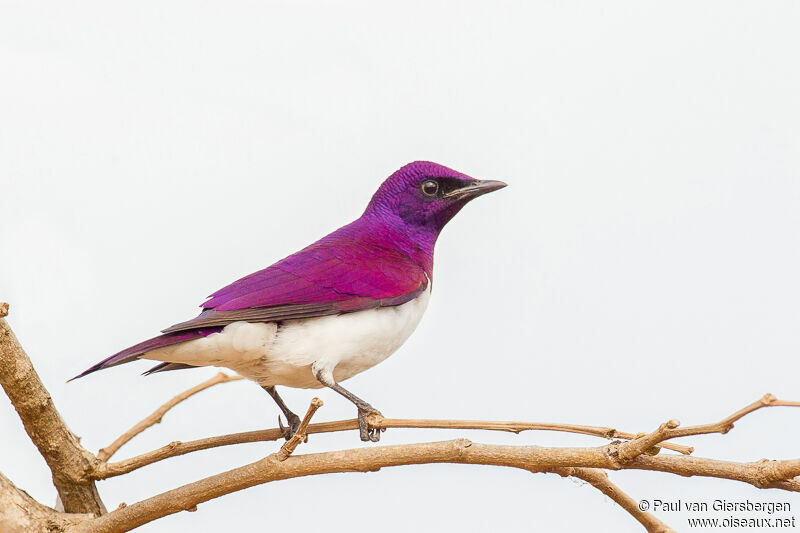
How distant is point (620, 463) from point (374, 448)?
78 cm

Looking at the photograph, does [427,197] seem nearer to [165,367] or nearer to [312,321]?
[312,321]

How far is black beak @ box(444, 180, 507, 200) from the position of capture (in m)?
4.83

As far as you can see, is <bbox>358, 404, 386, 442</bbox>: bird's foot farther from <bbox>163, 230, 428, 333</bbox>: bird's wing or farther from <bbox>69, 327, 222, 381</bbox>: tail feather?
<bbox>69, 327, 222, 381</bbox>: tail feather

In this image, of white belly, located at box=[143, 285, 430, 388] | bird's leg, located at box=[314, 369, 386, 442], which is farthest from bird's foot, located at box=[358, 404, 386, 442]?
white belly, located at box=[143, 285, 430, 388]

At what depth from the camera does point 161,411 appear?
14.2 ft

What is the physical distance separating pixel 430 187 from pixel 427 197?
51mm

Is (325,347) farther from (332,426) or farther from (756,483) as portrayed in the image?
(756,483)

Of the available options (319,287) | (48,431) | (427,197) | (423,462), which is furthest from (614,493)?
(48,431)

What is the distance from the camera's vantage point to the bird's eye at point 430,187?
16.2 ft

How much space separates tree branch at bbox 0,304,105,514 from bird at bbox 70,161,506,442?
0.37 meters

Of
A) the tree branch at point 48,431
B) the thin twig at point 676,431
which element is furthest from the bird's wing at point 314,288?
the thin twig at point 676,431

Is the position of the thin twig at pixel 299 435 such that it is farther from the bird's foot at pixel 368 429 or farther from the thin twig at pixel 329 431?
the bird's foot at pixel 368 429

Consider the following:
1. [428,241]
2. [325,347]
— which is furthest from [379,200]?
[325,347]

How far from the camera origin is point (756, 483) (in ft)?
9.32
